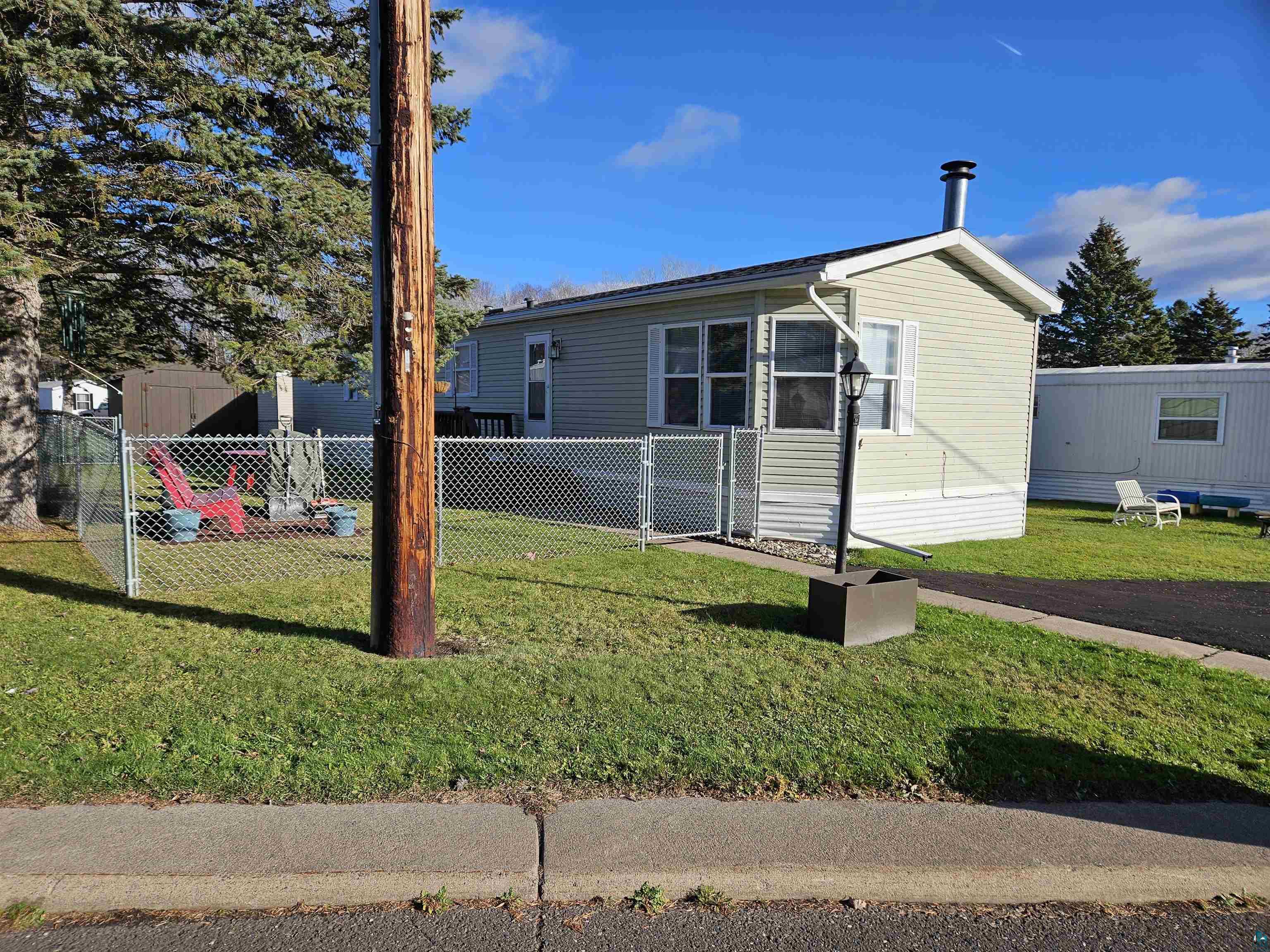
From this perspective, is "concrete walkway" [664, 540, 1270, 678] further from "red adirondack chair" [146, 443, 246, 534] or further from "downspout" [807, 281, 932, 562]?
"red adirondack chair" [146, 443, 246, 534]

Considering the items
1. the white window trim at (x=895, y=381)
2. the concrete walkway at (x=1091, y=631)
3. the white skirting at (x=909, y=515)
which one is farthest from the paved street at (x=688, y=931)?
the white window trim at (x=895, y=381)

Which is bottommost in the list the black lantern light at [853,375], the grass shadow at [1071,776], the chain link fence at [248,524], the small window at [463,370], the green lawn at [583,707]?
the grass shadow at [1071,776]

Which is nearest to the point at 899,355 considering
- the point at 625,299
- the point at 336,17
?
the point at 625,299

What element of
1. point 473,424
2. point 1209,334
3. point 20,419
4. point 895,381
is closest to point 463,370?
point 473,424

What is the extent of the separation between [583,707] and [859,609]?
2058mm

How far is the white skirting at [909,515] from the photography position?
9328 millimetres

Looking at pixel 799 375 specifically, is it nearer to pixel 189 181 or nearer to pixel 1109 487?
pixel 189 181

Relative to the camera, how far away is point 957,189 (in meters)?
10.6

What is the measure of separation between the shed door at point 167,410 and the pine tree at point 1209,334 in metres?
38.3

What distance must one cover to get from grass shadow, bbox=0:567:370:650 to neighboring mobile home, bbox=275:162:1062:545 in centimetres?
559

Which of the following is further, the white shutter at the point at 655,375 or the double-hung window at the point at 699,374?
the white shutter at the point at 655,375

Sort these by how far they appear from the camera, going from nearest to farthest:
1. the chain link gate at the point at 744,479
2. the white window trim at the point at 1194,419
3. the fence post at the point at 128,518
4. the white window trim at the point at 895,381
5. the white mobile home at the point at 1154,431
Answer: the fence post at the point at 128,518 → the chain link gate at the point at 744,479 → the white window trim at the point at 895,381 → the white mobile home at the point at 1154,431 → the white window trim at the point at 1194,419

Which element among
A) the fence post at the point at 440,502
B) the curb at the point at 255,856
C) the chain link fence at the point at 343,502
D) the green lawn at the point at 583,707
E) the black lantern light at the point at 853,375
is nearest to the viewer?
the curb at the point at 255,856

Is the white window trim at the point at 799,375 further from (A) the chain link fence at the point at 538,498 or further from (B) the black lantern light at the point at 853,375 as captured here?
(B) the black lantern light at the point at 853,375
